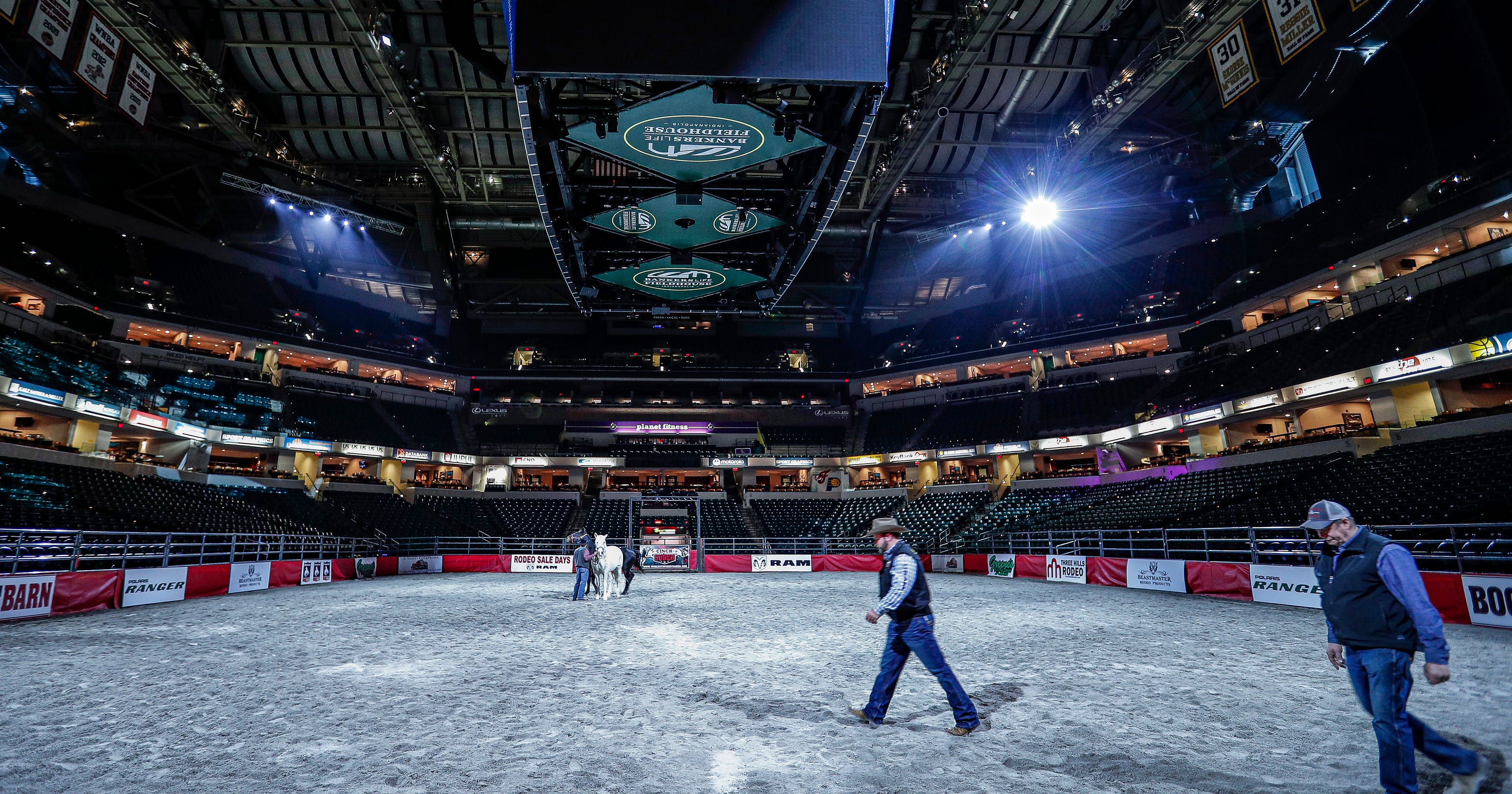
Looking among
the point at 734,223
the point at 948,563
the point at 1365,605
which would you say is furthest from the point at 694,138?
the point at 948,563

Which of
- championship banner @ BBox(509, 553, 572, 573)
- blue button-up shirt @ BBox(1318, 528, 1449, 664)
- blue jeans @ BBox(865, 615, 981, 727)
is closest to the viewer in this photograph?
blue button-up shirt @ BBox(1318, 528, 1449, 664)

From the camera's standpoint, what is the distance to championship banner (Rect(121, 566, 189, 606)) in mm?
13352

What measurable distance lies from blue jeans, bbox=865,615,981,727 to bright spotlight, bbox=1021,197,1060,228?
112 ft

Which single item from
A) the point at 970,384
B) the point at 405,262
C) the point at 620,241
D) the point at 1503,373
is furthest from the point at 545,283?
the point at 1503,373

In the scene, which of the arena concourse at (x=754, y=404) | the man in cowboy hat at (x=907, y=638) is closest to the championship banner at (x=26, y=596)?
the arena concourse at (x=754, y=404)

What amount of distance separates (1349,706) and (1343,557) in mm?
2693

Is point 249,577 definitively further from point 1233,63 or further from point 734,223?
point 1233,63

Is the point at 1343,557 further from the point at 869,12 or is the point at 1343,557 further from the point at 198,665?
the point at 198,665

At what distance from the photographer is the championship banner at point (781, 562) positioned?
92.9ft

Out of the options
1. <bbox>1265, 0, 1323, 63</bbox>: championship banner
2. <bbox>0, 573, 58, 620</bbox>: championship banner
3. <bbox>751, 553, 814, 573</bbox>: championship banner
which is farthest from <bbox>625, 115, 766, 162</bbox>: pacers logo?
<bbox>751, 553, 814, 573</bbox>: championship banner

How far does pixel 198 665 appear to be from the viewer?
7.46 meters

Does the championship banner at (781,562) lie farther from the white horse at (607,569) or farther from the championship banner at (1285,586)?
the championship banner at (1285,586)

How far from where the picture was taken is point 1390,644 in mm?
3584

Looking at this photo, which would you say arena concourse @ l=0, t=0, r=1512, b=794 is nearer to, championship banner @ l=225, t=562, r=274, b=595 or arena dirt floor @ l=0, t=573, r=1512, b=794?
arena dirt floor @ l=0, t=573, r=1512, b=794
